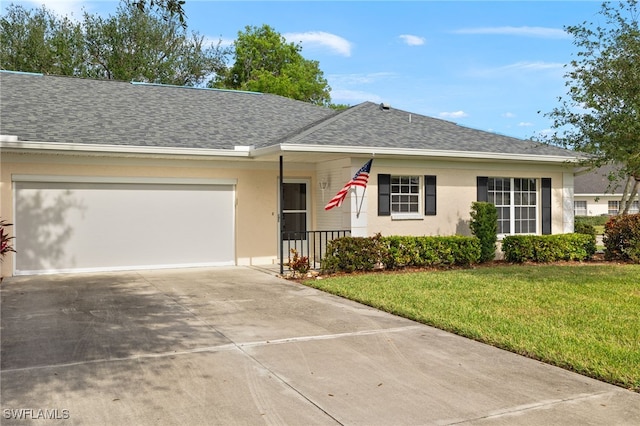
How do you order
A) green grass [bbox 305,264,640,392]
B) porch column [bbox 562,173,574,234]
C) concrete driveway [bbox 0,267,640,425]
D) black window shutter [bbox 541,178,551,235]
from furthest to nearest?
porch column [bbox 562,173,574,234], black window shutter [bbox 541,178,551,235], green grass [bbox 305,264,640,392], concrete driveway [bbox 0,267,640,425]

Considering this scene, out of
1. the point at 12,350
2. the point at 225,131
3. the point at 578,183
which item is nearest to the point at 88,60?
the point at 225,131

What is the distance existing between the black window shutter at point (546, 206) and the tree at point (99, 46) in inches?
883

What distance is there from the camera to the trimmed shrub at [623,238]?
48.1 ft

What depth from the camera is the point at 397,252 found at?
1275 cm

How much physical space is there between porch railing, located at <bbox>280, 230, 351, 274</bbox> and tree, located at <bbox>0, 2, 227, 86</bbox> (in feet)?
66.1

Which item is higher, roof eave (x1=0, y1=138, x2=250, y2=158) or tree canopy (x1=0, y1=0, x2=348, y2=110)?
tree canopy (x1=0, y1=0, x2=348, y2=110)

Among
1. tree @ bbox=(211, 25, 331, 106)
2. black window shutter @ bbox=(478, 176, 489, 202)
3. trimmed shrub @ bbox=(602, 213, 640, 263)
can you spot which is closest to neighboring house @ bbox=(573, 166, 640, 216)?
tree @ bbox=(211, 25, 331, 106)

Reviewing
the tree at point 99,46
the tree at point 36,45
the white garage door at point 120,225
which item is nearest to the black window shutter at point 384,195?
the white garage door at point 120,225

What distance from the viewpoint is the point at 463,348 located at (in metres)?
6.28

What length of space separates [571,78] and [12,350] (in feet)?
41.5

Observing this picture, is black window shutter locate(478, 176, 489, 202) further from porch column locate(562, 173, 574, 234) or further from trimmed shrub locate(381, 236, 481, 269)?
porch column locate(562, 173, 574, 234)

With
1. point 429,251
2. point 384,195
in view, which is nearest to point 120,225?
point 384,195

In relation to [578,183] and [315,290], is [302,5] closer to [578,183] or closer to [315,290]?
[315,290]

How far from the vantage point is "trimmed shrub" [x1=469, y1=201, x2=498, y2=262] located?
550 inches
